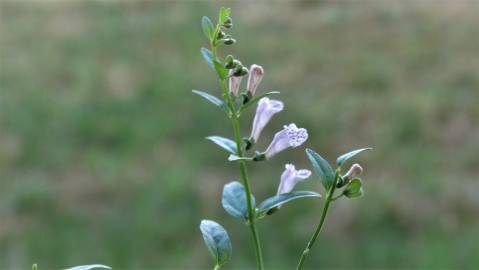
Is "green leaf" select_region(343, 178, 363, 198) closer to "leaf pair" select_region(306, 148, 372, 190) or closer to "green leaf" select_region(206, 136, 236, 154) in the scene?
"leaf pair" select_region(306, 148, 372, 190)

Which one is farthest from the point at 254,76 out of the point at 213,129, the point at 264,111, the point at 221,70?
the point at 213,129

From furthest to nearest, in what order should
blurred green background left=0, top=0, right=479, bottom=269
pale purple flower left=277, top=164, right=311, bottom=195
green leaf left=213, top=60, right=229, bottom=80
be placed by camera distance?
blurred green background left=0, top=0, right=479, bottom=269 < pale purple flower left=277, top=164, right=311, bottom=195 < green leaf left=213, top=60, right=229, bottom=80

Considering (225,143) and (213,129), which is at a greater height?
(225,143)

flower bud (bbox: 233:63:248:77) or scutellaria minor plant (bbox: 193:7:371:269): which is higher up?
flower bud (bbox: 233:63:248:77)

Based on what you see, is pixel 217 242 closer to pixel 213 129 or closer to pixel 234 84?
pixel 234 84

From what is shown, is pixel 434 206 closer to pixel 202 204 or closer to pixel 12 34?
pixel 202 204

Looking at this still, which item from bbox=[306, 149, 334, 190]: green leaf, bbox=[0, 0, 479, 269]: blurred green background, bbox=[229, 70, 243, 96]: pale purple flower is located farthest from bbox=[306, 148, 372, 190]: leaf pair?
bbox=[0, 0, 479, 269]: blurred green background

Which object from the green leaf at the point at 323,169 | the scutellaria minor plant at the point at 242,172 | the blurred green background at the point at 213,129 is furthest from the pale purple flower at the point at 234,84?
the blurred green background at the point at 213,129
